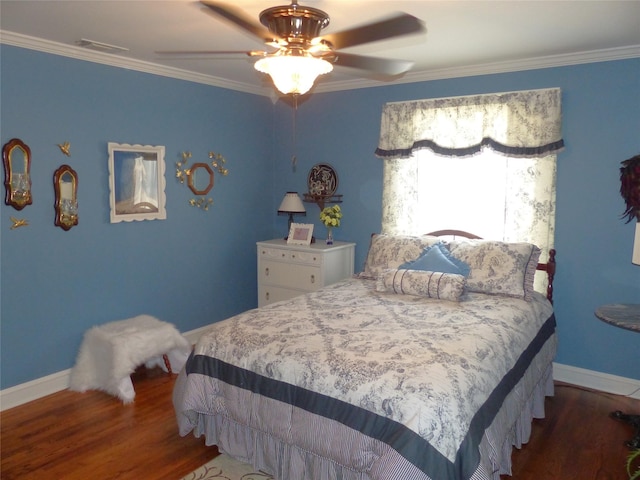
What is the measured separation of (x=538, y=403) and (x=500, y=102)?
2217 millimetres

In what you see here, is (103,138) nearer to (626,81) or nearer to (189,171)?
(189,171)

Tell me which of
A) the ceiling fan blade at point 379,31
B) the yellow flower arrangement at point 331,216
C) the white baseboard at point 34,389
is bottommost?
the white baseboard at point 34,389

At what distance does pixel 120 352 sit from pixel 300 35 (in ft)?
8.13

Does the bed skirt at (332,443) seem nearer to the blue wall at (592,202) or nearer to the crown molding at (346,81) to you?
the blue wall at (592,202)

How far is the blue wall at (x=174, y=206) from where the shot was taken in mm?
3389

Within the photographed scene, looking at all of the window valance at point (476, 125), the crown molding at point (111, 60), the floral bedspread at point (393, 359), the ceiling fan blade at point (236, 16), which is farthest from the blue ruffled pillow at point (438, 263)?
the crown molding at point (111, 60)

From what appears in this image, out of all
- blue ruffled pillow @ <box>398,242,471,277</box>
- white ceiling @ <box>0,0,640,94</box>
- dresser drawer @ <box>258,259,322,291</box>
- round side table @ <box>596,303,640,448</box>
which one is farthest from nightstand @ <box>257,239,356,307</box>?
round side table @ <box>596,303,640,448</box>

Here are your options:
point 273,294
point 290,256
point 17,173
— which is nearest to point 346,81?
point 290,256

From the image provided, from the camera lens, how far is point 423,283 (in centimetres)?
345

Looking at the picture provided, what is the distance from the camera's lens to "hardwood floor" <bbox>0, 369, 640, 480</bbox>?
2.67 metres

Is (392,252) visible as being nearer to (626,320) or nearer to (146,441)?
(626,320)

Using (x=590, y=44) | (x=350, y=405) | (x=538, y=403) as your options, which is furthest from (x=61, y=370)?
(x=590, y=44)

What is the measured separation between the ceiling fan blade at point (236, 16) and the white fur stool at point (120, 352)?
7.70 ft

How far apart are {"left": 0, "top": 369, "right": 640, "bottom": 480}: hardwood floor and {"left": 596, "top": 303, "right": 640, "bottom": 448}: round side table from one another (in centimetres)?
6
